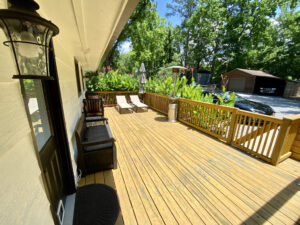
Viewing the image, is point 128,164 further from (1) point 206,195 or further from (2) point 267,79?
(2) point 267,79

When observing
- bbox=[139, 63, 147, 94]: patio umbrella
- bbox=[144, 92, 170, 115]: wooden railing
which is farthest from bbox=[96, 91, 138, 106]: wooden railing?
bbox=[144, 92, 170, 115]: wooden railing

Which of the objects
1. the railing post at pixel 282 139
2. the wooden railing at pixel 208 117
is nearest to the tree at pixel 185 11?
the wooden railing at pixel 208 117

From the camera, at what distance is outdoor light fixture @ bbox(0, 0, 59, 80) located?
0.60 meters

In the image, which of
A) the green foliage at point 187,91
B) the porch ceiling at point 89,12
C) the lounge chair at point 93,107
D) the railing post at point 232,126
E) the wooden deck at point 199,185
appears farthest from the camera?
the lounge chair at point 93,107

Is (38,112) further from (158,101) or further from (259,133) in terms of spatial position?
(158,101)

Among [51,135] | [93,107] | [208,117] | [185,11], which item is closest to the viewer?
[51,135]

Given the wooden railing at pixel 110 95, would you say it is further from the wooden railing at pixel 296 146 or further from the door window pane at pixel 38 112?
the wooden railing at pixel 296 146

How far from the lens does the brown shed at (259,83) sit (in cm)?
1759

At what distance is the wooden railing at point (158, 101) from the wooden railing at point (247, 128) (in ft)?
0.17

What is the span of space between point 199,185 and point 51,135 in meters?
2.28

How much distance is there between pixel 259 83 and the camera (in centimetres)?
1792

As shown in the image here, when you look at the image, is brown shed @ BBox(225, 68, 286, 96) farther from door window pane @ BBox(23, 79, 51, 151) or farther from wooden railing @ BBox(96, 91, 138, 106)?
door window pane @ BBox(23, 79, 51, 151)

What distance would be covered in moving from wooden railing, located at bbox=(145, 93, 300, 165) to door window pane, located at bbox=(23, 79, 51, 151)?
3.70 m

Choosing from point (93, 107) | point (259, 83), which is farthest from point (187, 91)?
point (259, 83)
